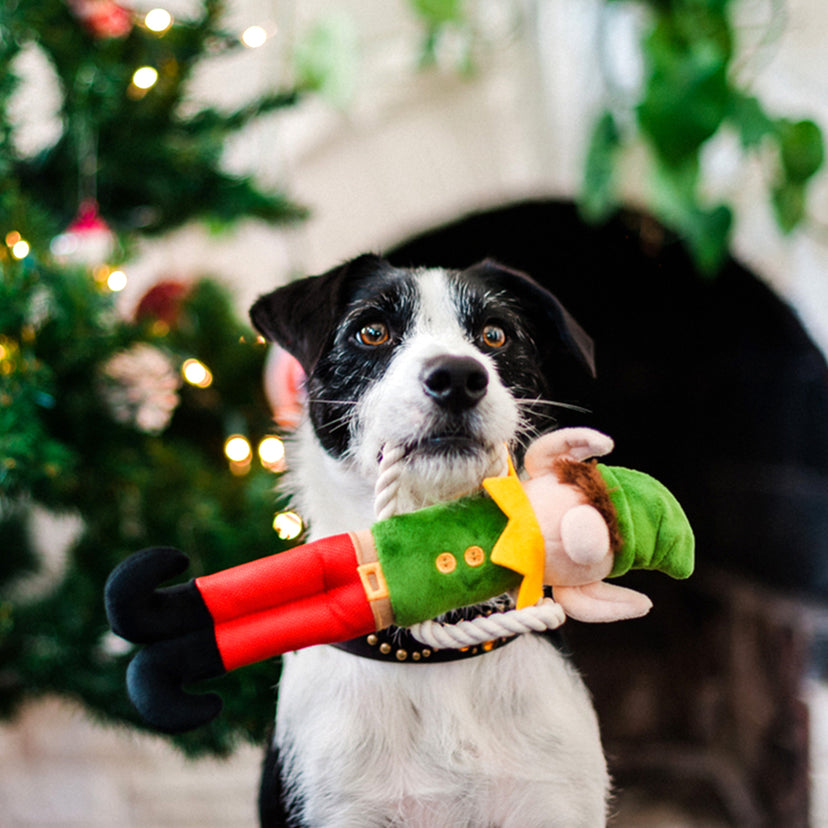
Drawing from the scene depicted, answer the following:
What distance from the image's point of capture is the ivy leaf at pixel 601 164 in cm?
103

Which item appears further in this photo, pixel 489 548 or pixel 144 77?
pixel 144 77

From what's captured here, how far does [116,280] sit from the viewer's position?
0.95 meters

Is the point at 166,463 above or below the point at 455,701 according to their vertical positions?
above

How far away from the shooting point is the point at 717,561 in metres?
0.76

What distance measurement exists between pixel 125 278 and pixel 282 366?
1.20ft

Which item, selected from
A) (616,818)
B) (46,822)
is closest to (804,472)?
(616,818)

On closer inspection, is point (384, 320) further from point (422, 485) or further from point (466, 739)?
point (466, 739)

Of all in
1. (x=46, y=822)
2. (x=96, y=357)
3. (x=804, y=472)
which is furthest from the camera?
(x=46, y=822)

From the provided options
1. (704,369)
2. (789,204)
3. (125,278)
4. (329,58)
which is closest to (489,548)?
(704,369)

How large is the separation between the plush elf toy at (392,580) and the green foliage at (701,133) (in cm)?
53

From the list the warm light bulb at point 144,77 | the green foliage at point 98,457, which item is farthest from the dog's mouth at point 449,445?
the warm light bulb at point 144,77

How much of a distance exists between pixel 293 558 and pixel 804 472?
Result: 21.8 inches

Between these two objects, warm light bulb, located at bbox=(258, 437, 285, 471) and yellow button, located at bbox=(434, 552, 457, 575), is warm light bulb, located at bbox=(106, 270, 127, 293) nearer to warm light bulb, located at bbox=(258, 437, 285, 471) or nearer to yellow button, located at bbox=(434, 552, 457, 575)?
warm light bulb, located at bbox=(258, 437, 285, 471)

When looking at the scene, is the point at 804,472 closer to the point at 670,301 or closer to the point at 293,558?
the point at 670,301
